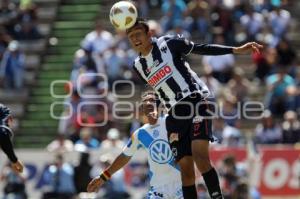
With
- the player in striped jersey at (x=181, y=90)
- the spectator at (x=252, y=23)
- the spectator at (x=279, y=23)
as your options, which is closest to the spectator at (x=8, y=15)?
the spectator at (x=252, y=23)

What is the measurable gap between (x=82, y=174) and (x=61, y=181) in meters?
0.56

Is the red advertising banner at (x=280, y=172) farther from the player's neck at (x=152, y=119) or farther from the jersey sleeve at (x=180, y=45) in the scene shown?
the jersey sleeve at (x=180, y=45)

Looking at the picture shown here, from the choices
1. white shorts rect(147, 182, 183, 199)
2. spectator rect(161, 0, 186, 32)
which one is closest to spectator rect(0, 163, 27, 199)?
spectator rect(161, 0, 186, 32)

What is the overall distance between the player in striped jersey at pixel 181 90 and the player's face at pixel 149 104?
0.79m

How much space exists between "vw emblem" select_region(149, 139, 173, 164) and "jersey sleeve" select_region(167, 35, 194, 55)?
1680 mm

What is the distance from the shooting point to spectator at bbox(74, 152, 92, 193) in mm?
22047

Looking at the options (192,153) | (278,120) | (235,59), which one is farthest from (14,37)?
(192,153)

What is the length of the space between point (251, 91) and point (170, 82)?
36.5 ft

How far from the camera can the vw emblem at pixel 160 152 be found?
1470cm

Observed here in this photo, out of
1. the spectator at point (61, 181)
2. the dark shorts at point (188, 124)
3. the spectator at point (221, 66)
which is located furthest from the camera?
the spectator at point (221, 66)

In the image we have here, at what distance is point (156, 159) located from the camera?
14.7 m

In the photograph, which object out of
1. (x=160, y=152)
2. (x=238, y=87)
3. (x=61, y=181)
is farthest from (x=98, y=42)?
(x=160, y=152)

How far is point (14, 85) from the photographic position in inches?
1095

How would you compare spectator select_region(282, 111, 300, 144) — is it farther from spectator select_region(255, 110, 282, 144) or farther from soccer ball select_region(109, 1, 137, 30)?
soccer ball select_region(109, 1, 137, 30)
